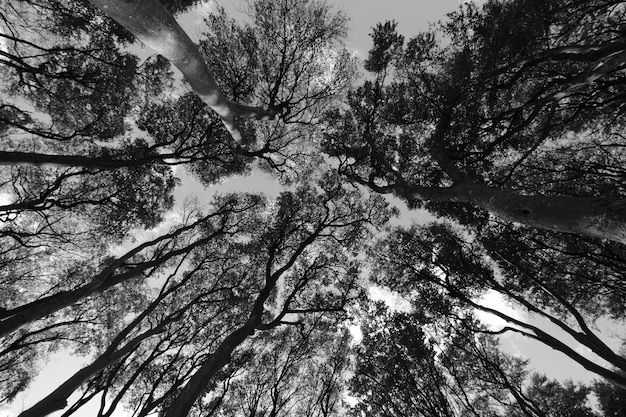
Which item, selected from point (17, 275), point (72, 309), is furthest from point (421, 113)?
point (17, 275)

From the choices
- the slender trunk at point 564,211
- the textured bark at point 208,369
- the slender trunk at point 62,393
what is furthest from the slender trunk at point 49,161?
the slender trunk at point 564,211

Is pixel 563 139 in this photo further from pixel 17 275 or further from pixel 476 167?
pixel 17 275

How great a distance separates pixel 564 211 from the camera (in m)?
3.15

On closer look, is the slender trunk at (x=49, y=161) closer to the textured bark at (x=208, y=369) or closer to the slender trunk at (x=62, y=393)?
the slender trunk at (x=62, y=393)

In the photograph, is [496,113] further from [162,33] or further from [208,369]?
[208,369]

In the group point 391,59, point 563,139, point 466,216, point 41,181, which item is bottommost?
point 41,181

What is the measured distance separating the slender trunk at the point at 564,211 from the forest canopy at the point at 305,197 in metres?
1.10

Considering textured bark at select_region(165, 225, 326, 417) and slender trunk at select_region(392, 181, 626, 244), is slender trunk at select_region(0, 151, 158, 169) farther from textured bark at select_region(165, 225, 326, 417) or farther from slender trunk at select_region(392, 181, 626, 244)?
slender trunk at select_region(392, 181, 626, 244)

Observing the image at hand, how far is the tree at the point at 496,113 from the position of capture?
18.9 ft

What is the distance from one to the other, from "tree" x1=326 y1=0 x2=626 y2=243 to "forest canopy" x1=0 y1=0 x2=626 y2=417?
9 cm

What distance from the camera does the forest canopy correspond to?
7766 millimetres

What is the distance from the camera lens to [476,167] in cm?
985

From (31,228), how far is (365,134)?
1322cm

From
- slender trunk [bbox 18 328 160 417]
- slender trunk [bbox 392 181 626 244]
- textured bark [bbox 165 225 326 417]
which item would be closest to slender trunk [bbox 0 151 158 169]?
slender trunk [bbox 18 328 160 417]
